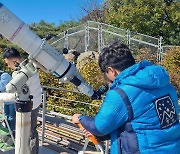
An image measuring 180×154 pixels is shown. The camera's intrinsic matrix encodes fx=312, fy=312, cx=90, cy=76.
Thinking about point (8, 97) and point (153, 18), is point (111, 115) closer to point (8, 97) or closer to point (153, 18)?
point (8, 97)

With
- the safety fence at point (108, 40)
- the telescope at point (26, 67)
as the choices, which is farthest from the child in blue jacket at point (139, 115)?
the safety fence at point (108, 40)

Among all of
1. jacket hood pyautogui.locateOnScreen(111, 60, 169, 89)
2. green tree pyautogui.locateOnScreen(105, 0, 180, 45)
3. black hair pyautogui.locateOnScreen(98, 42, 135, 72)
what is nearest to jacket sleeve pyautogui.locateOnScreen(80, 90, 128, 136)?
jacket hood pyautogui.locateOnScreen(111, 60, 169, 89)

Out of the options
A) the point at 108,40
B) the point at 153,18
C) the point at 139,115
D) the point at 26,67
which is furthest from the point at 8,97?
the point at 153,18

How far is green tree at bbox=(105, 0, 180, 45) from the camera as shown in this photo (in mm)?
14875

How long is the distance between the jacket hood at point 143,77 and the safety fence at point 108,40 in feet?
28.6

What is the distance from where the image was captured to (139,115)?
1.84m

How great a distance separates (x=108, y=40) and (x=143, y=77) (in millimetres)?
11643

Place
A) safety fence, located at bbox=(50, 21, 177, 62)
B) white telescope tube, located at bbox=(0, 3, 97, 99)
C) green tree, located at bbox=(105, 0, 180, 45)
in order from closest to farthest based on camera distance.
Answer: white telescope tube, located at bbox=(0, 3, 97, 99) → safety fence, located at bbox=(50, 21, 177, 62) → green tree, located at bbox=(105, 0, 180, 45)

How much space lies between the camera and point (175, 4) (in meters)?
15.2

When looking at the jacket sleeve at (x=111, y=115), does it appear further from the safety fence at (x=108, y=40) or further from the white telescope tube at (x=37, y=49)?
the safety fence at (x=108, y=40)

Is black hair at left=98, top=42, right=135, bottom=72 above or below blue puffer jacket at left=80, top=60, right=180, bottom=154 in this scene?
above

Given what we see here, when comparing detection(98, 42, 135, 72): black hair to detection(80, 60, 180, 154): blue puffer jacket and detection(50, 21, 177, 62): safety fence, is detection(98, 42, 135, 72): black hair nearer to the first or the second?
detection(80, 60, 180, 154): blue puffer jacket

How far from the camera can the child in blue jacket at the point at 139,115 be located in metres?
1.83

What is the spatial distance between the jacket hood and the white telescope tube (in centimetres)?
85
